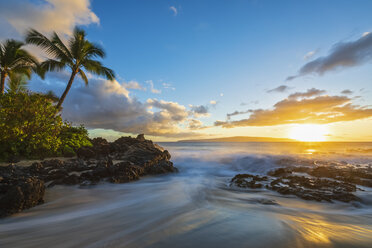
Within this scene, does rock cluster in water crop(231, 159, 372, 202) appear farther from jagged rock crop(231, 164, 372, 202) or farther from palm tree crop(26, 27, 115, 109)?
palm tree crop(26, 27, 115, 109)

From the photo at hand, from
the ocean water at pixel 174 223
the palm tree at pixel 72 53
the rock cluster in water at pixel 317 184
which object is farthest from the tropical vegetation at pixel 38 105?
the rock cluster in water at pixel 317 184

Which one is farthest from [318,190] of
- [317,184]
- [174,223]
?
[174,223]

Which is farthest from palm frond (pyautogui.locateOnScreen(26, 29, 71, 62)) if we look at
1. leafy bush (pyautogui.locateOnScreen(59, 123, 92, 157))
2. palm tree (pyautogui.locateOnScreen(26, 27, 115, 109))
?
leafy bush (pyautogui.locateOnScreen(59, 123, 92, 157))

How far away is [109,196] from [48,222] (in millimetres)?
1721

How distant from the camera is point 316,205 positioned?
4.16 m

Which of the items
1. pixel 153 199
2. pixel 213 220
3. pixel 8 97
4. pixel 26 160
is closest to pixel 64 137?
pixel 26 160

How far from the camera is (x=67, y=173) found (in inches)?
222

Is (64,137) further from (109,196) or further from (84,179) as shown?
(109,196)

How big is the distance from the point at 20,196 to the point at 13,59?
63.3ft

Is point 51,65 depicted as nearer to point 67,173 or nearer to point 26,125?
point 26,125

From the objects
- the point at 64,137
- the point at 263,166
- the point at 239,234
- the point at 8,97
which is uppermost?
the point at 8,97

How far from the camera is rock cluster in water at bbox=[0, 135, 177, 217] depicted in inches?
126

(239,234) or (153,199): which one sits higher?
(239,234)

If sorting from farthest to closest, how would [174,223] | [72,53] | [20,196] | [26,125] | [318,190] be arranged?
[72,53] → [26,125] → [318,190] → [20,196] → [174,223]
